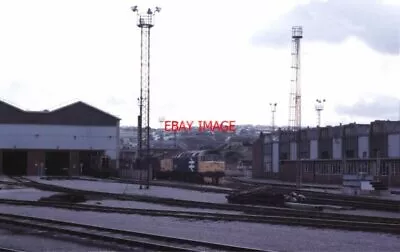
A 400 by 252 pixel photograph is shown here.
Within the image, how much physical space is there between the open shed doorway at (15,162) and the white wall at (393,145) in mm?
46403

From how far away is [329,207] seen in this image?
29.5m

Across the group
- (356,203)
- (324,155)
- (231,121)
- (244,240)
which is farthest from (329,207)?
(231,121)

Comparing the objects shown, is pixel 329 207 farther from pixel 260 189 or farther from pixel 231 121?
pixel 231 121

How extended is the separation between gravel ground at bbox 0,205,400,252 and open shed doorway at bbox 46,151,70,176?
6134 centimetres

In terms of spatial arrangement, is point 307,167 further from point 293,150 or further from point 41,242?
point 41,242

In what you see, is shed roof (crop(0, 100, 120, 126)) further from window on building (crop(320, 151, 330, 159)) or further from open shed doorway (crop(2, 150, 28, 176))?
window on building (crop(320, 151, 330, 159))

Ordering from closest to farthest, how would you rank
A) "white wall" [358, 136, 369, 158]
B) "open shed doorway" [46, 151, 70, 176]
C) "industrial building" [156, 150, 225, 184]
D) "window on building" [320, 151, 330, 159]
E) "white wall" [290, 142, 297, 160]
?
"industrial building" [156, 150, 225, 184] → "white wall" [358, 136, 369, 158] → "window on building" [320, 151, 330, 159] → "white wall" [290, 142, 297, 160] → "open shed doorway" [46, 151, 70, 176]

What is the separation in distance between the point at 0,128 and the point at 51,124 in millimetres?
6597

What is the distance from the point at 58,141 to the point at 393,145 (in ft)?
144

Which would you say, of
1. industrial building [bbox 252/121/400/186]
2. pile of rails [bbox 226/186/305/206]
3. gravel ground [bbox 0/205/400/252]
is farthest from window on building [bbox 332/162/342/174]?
gravel ground [bbox 0/205/400/252]

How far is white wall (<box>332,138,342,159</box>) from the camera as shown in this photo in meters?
73.1

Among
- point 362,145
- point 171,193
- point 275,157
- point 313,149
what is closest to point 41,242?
point 171,193

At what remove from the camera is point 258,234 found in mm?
19484

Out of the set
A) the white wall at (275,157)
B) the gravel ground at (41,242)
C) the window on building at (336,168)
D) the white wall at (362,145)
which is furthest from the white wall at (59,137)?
the gravel ground at (41,242)
